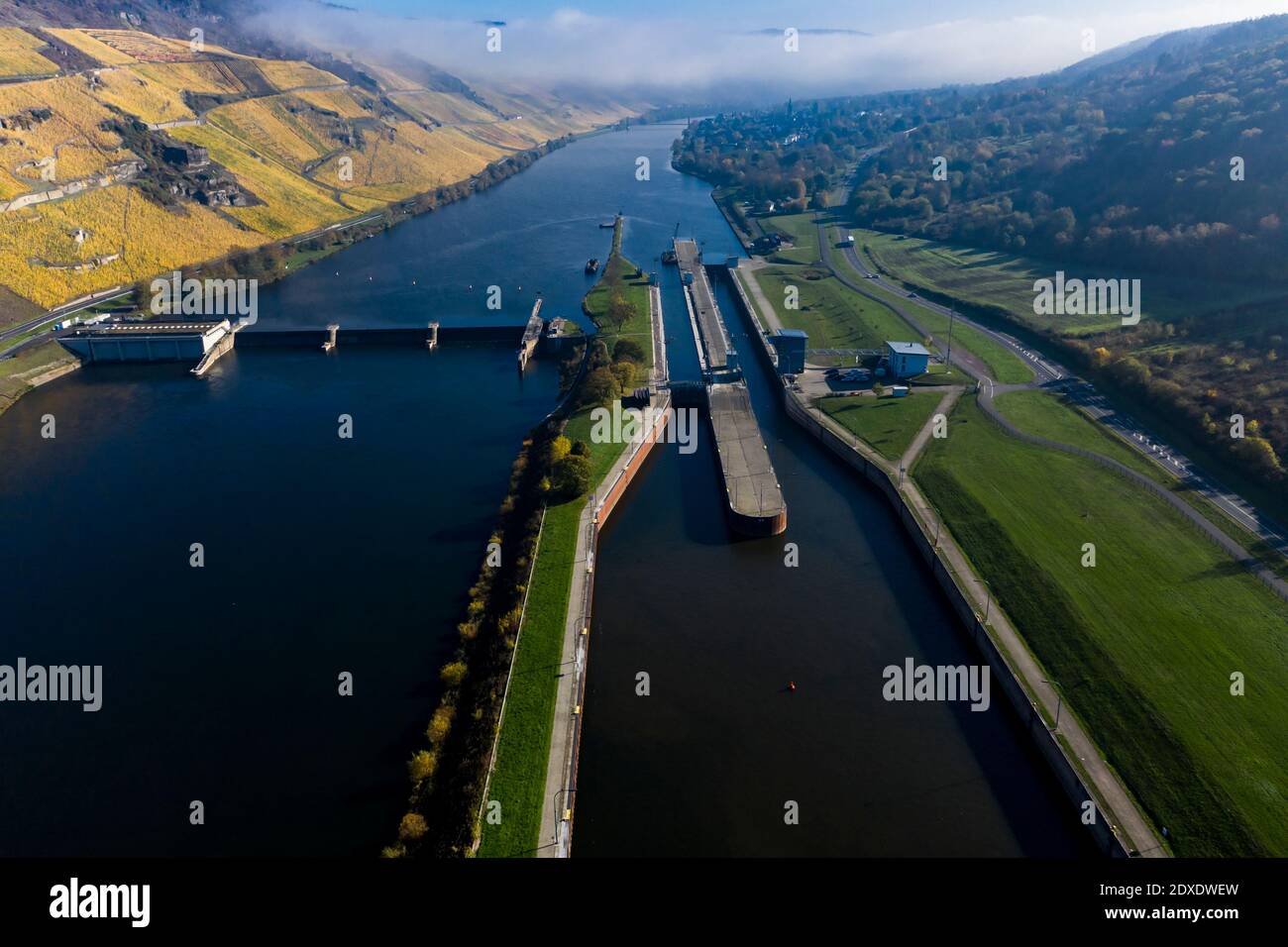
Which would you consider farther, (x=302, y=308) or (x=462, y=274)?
(x=462, y=274)

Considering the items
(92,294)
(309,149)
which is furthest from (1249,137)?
(309,149)

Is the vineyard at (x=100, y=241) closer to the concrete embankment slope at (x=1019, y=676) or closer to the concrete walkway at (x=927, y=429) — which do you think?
the concrete embankment slope at (x=1019, y=676)

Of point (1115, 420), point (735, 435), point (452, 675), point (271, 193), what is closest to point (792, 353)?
point (735, 435)

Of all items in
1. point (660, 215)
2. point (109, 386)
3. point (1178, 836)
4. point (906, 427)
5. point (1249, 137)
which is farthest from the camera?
point (660, 215)

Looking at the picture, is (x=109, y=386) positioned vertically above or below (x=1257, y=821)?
above

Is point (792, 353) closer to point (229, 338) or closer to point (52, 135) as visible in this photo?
point (229, 338)

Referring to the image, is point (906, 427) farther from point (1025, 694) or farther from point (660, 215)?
point (660, 215)

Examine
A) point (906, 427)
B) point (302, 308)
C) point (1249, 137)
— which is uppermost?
Answer: point (1249, 137)
